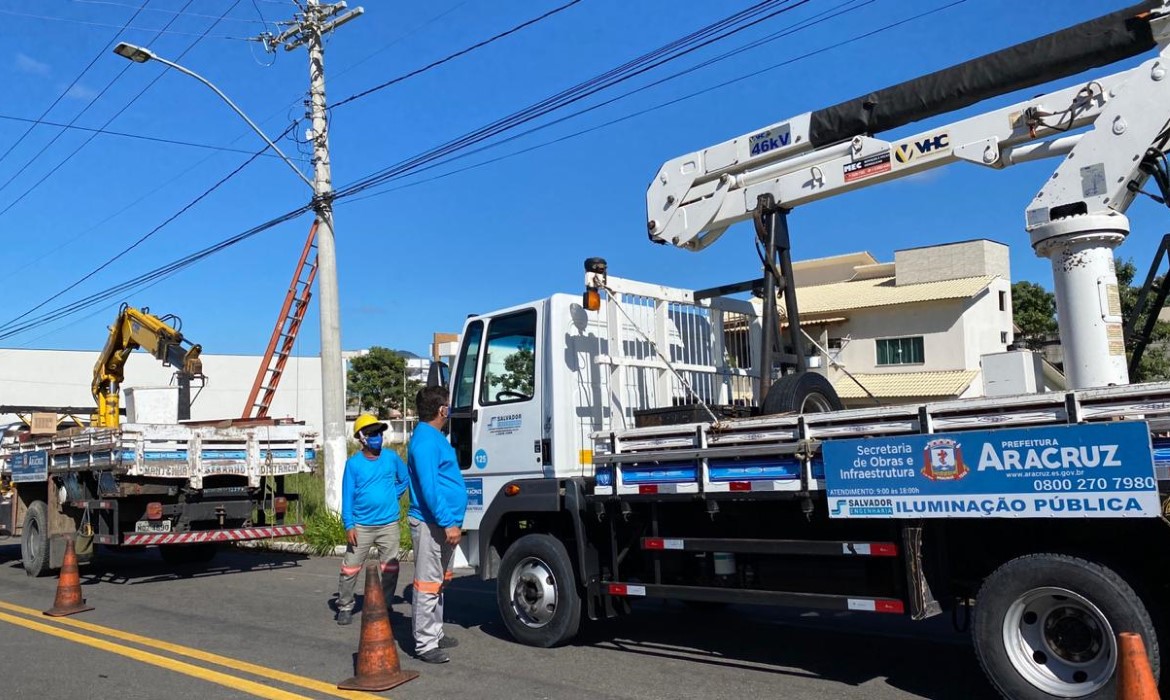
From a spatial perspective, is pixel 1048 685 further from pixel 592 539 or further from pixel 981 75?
pixel 981 75

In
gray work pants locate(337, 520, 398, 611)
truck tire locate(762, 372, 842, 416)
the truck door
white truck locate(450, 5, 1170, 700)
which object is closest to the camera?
white truck locate(450, 5, 1170, 700)

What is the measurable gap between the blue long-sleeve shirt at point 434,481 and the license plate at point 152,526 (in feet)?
19.2

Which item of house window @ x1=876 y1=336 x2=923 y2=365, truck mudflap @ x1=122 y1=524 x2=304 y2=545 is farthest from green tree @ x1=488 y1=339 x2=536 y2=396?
house window @ x1=876 y1=336 x2=923 y2=365

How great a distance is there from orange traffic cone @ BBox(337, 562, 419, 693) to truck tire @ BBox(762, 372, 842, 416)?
2754 mm

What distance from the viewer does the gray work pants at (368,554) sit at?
8562 mm

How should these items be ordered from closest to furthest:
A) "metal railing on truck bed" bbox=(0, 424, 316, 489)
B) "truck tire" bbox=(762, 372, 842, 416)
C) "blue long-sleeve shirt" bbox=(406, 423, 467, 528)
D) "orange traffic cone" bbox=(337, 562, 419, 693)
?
1. "orange traffic cone" bbox=(337, 562, 419, 693)
2. "truck tire" bbox=(762, 372, 842, 416)
3. "blue long-sleeve shirt" bbox=(406, 423, 467, 528)
4. "metal railing on truck bed" bbox=(0, 424, 316, 489)

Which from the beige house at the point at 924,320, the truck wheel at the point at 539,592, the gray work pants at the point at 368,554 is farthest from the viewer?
the beige house at the point at 924,320

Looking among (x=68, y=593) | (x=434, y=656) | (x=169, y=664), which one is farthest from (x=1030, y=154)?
(x=68, y=593)

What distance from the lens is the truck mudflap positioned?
37.5ft

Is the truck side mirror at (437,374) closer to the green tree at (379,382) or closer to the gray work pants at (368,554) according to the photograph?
the gray work pants at (368,554)

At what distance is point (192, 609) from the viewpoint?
32.3 ft

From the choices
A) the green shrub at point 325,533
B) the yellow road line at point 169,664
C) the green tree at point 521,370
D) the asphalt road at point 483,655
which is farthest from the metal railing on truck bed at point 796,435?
the green shrub at point 325,533

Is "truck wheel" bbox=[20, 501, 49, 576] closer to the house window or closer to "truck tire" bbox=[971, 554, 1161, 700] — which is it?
"truck tire" bbox=[971, 554, 1161, 700]

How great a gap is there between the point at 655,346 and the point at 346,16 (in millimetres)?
12250
